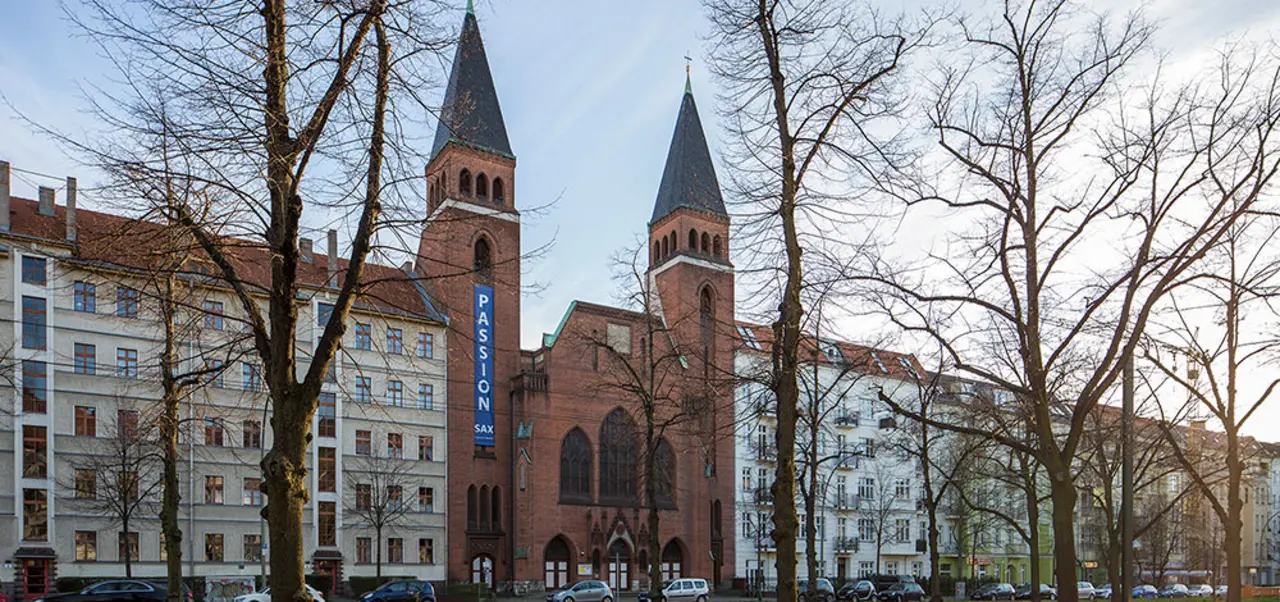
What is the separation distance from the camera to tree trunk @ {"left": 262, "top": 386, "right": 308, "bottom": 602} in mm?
10078

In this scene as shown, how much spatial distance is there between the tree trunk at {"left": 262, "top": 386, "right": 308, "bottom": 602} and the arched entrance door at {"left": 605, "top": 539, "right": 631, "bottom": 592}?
5053 centimetres

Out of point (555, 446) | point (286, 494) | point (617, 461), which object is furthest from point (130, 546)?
point (286, 494)

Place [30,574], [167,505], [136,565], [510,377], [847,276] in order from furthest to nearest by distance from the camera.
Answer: [510,377] < [136,565] < [30,574] < [167,505] < [847,276]

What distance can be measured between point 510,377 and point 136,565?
21581mm

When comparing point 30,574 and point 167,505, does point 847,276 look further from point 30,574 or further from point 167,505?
point 30,574

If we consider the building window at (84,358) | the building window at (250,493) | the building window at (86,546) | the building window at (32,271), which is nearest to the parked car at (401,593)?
the building window at (250,493)

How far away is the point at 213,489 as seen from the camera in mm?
48688

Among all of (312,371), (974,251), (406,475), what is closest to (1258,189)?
(974,251)

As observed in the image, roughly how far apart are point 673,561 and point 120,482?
111ft

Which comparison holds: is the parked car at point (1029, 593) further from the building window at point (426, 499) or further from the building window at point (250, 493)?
the building window at point (250, 493)

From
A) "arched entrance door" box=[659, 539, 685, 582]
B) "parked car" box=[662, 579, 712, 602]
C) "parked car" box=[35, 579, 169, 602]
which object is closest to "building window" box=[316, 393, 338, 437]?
"parked car" box=[35, 579, 169, 602]

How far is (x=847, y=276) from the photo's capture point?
15.9 m

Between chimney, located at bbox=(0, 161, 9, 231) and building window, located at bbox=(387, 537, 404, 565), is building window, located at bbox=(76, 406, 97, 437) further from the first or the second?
building window, located at bbox=(387, 537, 404, 565)

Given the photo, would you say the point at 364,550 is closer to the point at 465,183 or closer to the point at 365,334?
the point at 465,183
